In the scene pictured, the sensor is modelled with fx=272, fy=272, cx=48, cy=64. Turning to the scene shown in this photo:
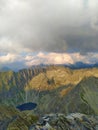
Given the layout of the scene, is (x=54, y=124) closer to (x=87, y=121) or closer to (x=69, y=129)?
(x=69, y=129)

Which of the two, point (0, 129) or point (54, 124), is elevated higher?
point (54, 124)

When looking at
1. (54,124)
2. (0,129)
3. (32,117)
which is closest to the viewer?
(54,124)

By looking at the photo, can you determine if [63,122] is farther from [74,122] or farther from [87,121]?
[87,121]

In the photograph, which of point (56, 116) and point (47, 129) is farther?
point (56, 116)

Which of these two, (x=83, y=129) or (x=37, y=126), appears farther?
(x=83, y=129)

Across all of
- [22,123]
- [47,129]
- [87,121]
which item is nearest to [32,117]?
[22,123]

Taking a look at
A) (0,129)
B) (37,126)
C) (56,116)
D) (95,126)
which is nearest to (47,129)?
(37,126)

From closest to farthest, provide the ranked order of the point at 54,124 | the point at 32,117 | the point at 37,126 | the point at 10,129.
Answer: the point at 37,126, the point at 54,124, the point at 10,129, the point at 32,117
